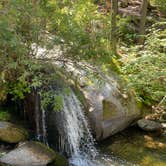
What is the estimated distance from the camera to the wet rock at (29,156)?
6.14 meters

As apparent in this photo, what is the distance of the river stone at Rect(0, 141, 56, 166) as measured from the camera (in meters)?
6.14

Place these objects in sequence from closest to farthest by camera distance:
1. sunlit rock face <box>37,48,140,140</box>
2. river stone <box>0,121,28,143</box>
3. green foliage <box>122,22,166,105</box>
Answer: river stone <box>0,121,28,143</box> → sunlit rock face <box>37,48,140,140</box> → green foliage <box>122,22,166,105</box>

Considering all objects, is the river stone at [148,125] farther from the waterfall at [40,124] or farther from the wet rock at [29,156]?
the wet rock at [29,156]

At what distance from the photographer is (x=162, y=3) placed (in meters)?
15.7

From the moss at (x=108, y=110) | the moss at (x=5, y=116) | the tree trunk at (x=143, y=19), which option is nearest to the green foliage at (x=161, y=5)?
the tree trunk at (x=143, y=19)

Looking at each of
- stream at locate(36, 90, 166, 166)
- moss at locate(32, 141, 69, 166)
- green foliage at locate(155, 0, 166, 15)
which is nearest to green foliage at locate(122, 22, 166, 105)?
stream at locate(36, 90, 166, 166)

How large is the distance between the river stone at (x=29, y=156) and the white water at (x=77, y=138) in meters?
0.83

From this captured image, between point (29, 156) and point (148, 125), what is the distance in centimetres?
378

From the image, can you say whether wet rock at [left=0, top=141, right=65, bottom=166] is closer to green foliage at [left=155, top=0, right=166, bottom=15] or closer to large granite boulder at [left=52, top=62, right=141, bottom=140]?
large granite boulder at [left=52, top=62, right=141, bottom=140]

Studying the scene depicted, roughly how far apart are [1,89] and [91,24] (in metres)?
2.25

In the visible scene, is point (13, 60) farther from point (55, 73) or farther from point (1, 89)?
point (1, 89)

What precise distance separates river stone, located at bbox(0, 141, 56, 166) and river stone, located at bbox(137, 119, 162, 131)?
3.16m

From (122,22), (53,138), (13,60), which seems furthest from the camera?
(122,22)

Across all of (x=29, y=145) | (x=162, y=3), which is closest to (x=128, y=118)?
(x=29, y=145)
